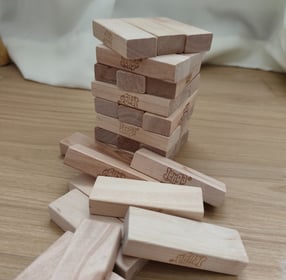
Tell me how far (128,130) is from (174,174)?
0.35 feet

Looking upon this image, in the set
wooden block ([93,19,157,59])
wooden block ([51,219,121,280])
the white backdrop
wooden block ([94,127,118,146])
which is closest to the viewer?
wooden block ([51,219,121,280])

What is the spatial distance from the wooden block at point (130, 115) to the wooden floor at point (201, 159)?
12 cm

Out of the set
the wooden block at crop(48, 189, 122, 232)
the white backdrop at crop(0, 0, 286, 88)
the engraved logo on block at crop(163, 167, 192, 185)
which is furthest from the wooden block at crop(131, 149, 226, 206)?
the white backdrop at crop(0, 0, 286, 88)

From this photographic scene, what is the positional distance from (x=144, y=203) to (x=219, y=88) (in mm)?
556

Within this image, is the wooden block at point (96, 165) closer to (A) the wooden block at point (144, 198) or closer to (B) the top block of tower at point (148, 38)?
(A) the wooden block at point (144, 198)

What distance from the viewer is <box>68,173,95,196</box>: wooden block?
550mm

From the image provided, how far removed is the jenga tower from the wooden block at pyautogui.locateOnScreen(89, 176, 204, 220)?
92 mm

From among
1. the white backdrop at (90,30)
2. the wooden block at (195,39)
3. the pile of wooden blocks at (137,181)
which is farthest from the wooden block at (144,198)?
the white backdrop at (90,30)

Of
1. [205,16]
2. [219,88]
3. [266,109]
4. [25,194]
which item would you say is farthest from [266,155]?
[205,16]

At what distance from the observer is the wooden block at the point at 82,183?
0.55 metres

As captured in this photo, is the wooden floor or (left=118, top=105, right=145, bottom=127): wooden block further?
(left=118, top=105, right=145, bottom=127): wooden block

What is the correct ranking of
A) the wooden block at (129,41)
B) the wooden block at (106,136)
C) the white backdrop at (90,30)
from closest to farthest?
the wooden block at (129,41), the wooden block at (106,136), the white backdrop at (90,30)

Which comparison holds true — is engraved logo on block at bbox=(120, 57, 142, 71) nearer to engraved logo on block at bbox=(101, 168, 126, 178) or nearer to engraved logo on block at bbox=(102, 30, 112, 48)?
engraved logo on block at bbox=(102, 30, 112, 48)

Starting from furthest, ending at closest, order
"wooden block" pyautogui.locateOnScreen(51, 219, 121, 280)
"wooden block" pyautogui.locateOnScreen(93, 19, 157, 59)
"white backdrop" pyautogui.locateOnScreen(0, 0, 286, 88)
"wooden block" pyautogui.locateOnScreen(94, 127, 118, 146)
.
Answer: "white backdrop" pyautogui.locateOnScreen(0, 0, 286, 88), "wooden block" pyautogui.locateOnScreen(94, 127, 118, 146), "wooden block" pyautogui.locateOnScreen(93, 19, 157, 59), "wooden block" pyautogui.locateOnScreen(51, 219, 121, 280)
